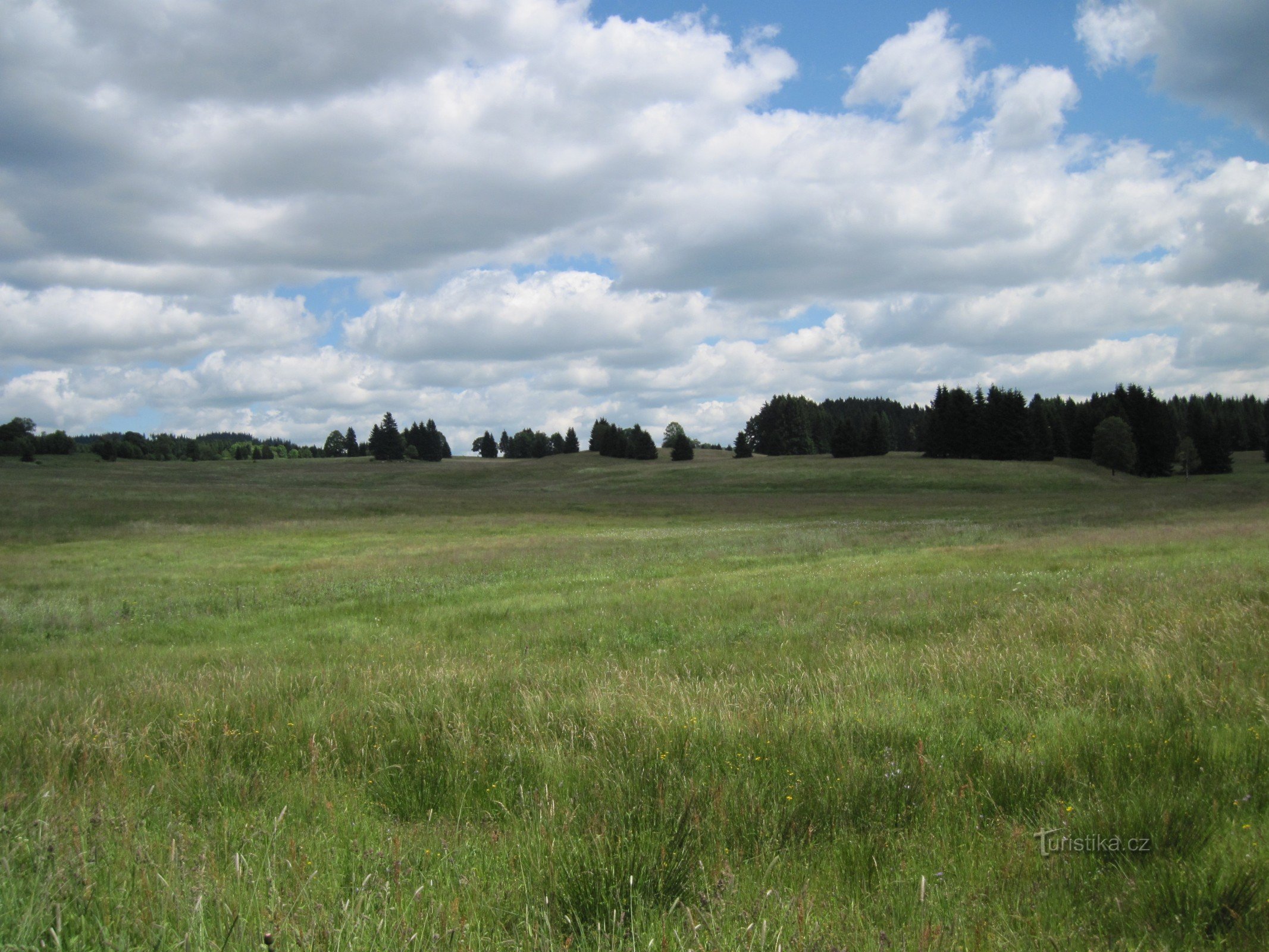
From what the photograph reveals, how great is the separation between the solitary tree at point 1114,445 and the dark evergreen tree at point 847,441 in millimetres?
35090

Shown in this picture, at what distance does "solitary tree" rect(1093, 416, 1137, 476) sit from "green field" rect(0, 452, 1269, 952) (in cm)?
10204

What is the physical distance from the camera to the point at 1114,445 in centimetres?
9962

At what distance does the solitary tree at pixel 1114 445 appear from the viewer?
9956cm

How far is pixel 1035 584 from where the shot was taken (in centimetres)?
1407

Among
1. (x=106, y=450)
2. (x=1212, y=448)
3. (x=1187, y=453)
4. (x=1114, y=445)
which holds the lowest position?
(x=1187, y=453)

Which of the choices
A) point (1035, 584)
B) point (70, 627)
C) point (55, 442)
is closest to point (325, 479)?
point (55, 442)

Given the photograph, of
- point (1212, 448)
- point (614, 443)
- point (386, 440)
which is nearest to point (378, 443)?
point (386, 440)

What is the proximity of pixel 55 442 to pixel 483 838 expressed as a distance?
160337 mm

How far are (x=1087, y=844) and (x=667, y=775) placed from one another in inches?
88.2

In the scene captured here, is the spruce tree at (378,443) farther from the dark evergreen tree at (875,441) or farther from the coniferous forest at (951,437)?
the dark evergreen tree at (875,441)

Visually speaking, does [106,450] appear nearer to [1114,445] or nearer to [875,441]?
[875,441]

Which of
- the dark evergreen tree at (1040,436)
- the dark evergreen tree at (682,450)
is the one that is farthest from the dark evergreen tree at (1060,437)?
the dark evergreen tree at (682,450)

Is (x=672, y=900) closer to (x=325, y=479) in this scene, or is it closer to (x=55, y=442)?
(x=325, y=479)

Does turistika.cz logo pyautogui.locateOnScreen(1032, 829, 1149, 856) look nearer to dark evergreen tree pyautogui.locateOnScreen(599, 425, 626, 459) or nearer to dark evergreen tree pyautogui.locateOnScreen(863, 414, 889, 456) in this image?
dark evergreen tree pyautogui.locateOnScreen(863, 414, 889, 456)
